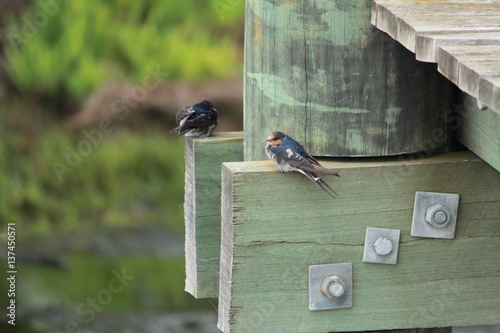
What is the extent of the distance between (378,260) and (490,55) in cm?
76

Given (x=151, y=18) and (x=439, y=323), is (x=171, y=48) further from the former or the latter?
(x=439, y=323)

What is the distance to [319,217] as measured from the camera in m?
2.53

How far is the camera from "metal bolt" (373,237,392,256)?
2555 millimetres

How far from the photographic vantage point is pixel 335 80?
2.56 metres

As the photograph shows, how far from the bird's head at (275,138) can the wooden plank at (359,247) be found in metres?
0.07

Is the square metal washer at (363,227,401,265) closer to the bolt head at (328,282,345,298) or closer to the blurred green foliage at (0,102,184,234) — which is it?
the bolt head at (328,282,345,298)

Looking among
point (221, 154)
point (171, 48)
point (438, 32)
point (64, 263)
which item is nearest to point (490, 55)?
point (438, 32)
